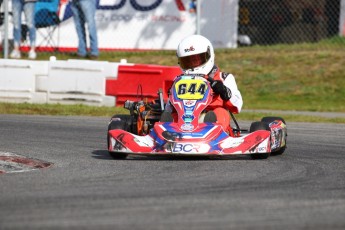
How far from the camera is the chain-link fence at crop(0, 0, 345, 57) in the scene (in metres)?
20.5

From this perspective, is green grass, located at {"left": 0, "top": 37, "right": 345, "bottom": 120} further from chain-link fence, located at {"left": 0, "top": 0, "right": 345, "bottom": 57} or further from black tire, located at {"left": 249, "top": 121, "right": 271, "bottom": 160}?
black tire, located at {"left": 249, "top": 121, "right": 271, "bottom": 160}

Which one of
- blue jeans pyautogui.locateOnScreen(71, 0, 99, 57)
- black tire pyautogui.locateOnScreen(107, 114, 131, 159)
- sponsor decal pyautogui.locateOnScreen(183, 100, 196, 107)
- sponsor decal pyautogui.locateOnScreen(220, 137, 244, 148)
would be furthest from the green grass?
sponsor decal pyautogui.locateOnScreen(220, 137, 244, 148)

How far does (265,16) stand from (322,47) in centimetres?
124

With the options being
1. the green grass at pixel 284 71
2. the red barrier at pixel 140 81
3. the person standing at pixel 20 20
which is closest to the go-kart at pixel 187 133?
the red barrier at pixel 140 81

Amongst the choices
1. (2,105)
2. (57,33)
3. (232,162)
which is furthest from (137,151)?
(57,33)

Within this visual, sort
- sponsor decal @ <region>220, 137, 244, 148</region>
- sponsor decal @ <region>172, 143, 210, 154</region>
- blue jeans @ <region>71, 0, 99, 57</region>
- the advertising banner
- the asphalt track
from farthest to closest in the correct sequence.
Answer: the advertising banner < blue jeans @ <region>71, 0, 99, 57</region> < sponsor decal @ <region>220, 137, 244, 148</region> < sponsor decal @ <region>172, 143, 210, 154</region> < the asphalt track

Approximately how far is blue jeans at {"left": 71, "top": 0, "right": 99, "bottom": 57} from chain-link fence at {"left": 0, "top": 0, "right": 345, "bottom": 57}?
1.49 ft

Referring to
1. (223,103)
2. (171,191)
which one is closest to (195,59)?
(223,103)

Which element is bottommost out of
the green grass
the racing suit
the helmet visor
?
the green grass

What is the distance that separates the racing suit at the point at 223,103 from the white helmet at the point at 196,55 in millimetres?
93

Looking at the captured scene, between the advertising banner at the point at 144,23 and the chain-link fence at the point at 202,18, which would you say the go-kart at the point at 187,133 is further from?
the advertising banner at the point at 144,23

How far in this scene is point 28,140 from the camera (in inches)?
456

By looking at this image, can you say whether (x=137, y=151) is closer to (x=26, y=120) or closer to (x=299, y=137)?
(x=299, y=137)

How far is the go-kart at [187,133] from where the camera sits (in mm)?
9383
